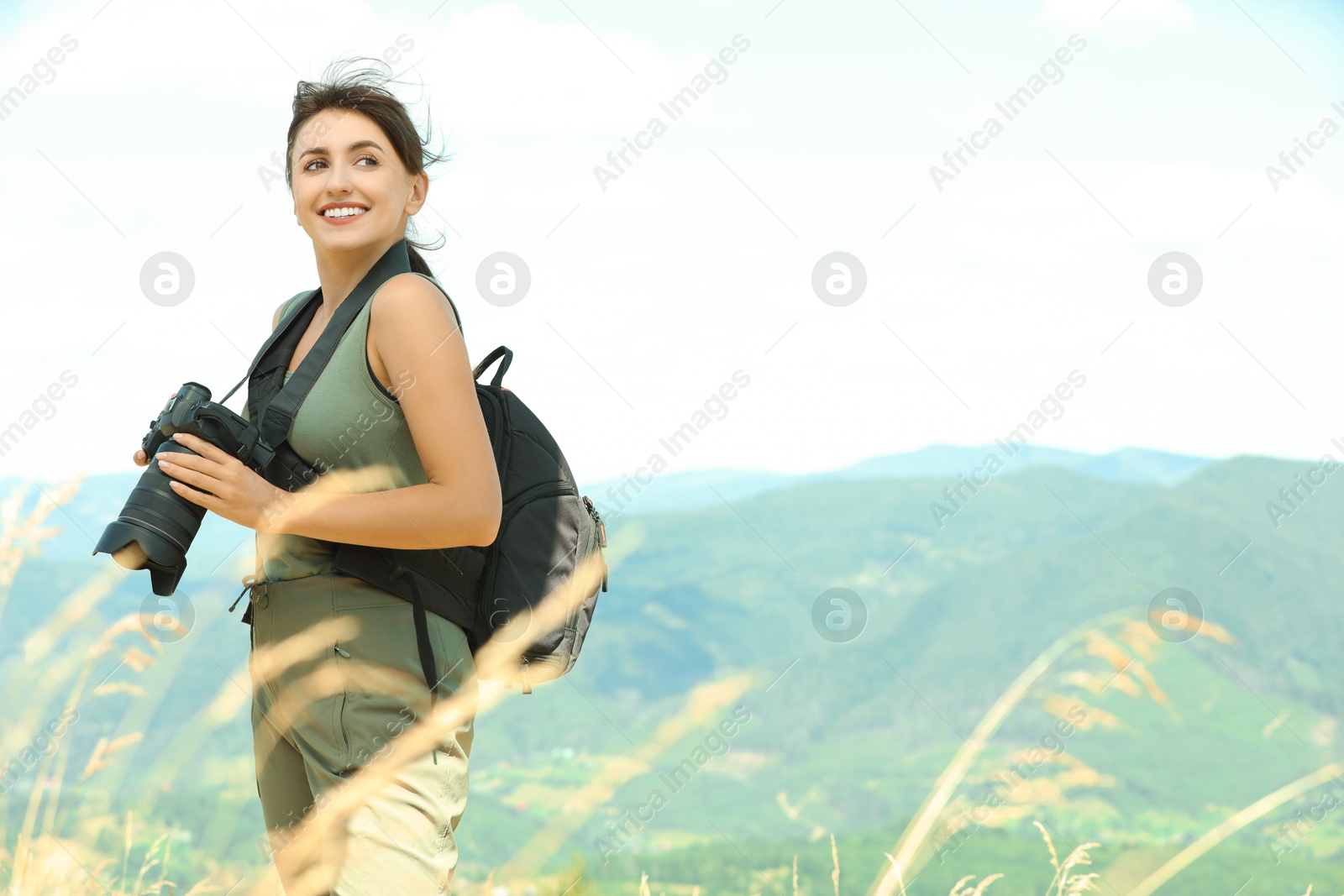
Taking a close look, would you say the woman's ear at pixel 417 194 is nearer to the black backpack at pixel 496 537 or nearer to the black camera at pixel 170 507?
the black backpack at pixel 496 537

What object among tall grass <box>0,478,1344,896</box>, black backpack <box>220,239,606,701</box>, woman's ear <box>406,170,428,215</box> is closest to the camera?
tall grass <box>0,478,1344,896</box>

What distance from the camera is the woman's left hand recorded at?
1460 millimetres

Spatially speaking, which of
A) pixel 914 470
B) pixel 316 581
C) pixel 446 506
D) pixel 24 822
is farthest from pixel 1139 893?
pixel 914 470

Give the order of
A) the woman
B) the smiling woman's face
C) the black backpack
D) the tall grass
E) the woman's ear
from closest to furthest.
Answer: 1. the tall grass
2. the woman
3. the black backpack
4. the smiling woman's face
5. the woman's ear

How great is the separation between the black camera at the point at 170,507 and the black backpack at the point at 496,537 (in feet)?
0.17

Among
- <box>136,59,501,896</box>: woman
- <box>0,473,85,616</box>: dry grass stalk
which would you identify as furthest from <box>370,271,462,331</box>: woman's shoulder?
<box>0,473,85,616</box>: dry grass stalk

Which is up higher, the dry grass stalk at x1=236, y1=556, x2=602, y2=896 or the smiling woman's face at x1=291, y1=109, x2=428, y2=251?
the smiling woman's face at x1=291, y1=109, x2=428, y2=251

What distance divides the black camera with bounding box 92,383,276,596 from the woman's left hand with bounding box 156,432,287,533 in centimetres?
3

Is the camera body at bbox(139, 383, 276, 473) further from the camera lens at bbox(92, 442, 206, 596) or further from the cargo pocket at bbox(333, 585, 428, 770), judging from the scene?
the cargo pocket at bbox(333, 585, 428, 770)

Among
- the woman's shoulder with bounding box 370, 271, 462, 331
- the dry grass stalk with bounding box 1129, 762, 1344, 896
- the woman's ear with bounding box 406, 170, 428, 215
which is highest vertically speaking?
the dry grass stalk with bounding box 1129, 762, 1344, 896

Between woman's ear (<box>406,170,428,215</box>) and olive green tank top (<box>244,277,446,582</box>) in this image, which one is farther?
woman's ear (<box>406,170,428,215</box>)

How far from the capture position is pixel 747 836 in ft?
204

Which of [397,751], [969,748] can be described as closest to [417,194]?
[397,751]

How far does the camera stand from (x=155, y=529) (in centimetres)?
149
